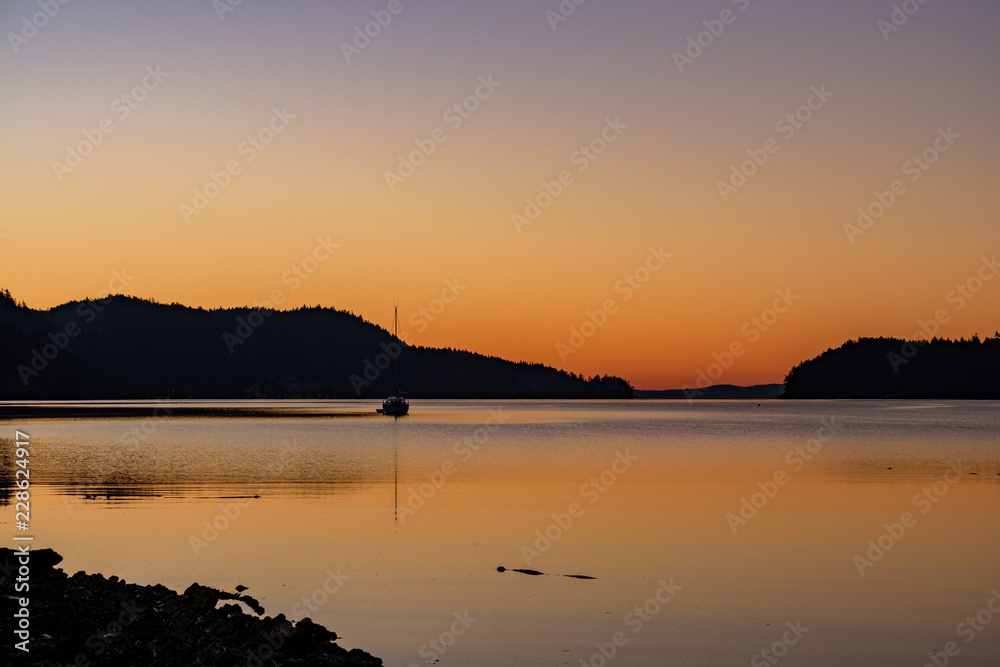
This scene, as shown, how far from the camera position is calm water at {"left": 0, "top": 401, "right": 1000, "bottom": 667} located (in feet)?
51.4

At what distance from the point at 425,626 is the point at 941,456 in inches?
1918

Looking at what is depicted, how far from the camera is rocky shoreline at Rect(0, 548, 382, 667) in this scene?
12.8 meters

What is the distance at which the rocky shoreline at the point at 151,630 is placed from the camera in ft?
42.1

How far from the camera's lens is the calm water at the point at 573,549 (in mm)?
15680

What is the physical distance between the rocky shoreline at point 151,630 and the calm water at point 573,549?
115 centimetres

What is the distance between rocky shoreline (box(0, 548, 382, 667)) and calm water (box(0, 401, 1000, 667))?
1147mm

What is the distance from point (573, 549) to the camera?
23734 mm

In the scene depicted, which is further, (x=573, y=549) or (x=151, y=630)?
(x=573, y=549)

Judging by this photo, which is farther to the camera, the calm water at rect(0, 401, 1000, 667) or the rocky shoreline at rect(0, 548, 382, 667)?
the calm water at rect(0, 401, 1000, 667)

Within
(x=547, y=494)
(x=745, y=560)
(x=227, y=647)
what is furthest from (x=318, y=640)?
(x=547, y=494)

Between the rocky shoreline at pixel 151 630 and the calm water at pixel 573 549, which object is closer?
the rocky shoreline at pixel 151 630

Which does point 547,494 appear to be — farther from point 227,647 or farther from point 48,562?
point 227,647

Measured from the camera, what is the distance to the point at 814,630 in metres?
16.1

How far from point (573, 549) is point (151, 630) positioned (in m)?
11.8
